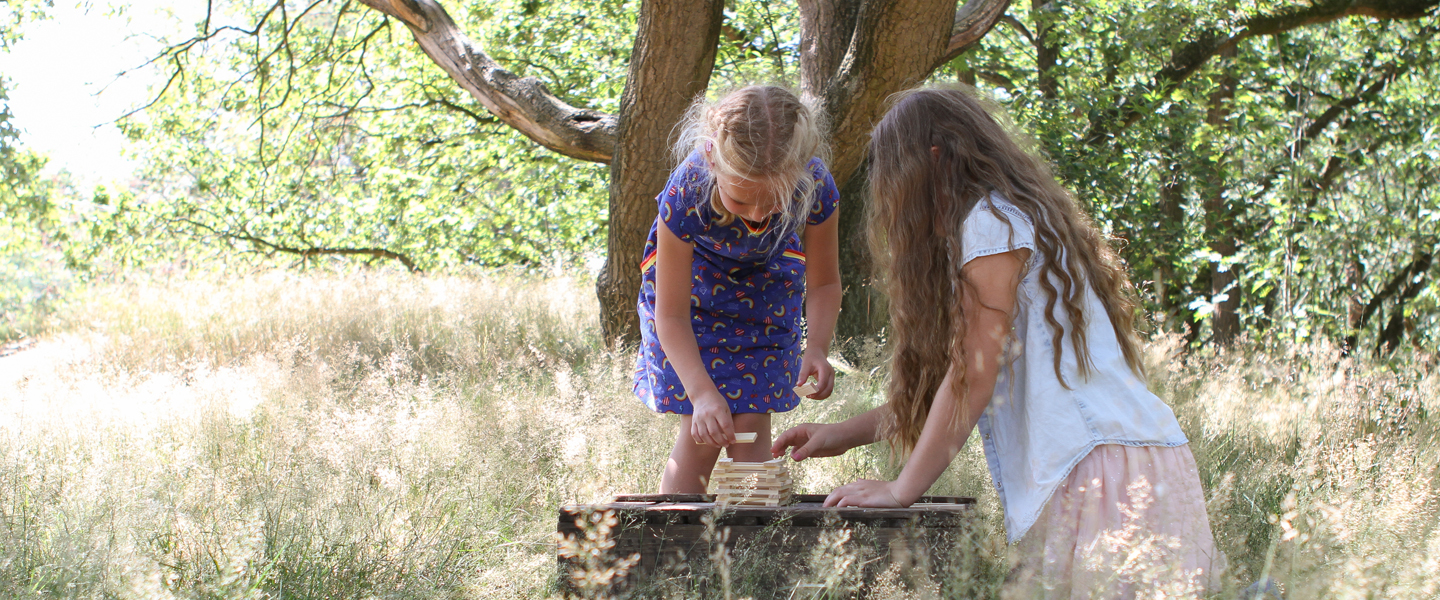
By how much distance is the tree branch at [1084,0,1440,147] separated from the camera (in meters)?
6.90

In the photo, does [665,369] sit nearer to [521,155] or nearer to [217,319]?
[217,319]

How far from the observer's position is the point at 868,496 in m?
1.99

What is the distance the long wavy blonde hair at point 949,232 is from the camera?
1859 millimetres

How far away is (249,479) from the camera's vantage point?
2861 mm

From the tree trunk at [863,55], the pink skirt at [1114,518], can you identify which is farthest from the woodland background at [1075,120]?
the pink skirt at [1114,518]

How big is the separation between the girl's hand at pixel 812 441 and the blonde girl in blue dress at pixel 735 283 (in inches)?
5.6

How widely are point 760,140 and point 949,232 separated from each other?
524 millimetres

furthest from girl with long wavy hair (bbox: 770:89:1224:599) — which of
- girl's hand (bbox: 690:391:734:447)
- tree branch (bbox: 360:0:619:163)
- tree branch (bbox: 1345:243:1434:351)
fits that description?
tree branch (bbox: 1345:243:1434:351)

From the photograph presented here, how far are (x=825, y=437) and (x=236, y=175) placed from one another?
12167mm

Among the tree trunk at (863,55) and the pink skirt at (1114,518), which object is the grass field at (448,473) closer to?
the pink skirt at (1114,518)

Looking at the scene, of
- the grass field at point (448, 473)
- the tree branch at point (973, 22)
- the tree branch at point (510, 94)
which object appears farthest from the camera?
the tree branch at point (510, 94)

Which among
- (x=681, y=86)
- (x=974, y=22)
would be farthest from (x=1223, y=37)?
(x=681, y=86)

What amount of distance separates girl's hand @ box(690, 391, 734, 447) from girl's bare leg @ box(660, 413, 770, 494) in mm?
394

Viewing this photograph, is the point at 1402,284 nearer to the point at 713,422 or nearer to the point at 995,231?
the point at 995,231
